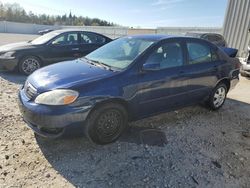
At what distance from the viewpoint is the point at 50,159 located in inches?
119

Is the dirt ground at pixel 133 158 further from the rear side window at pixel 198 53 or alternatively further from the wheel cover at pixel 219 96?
the rear side window at pixel 198 53

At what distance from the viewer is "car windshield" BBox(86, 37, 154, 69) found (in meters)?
3.66

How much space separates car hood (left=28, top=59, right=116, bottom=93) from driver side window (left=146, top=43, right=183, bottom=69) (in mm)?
798

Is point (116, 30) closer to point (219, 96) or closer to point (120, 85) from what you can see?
point (219, 96)

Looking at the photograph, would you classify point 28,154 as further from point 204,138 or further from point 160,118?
point 204,138

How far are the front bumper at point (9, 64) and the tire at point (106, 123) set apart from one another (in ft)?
15.6

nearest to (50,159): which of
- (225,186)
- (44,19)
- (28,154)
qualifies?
(28,154)

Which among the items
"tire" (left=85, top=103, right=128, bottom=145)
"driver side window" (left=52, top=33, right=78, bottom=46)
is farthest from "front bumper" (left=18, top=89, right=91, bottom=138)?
"driver side window" (left=52, top=33, right=78, bottom=46)

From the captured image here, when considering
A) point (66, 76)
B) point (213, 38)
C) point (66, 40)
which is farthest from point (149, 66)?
point (213, 38)

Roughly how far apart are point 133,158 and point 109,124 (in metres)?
0.58

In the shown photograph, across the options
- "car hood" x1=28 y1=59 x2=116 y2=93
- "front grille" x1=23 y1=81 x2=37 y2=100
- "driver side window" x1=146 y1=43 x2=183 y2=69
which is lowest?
"front grille" x1=23 y1=81 x2=37 y2=100

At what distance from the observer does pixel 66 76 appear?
332 cm

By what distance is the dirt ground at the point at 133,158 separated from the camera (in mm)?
2734

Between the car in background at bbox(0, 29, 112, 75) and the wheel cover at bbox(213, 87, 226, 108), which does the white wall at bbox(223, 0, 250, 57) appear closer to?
the wheel cover at bbox(213, 87, 226, 108)
